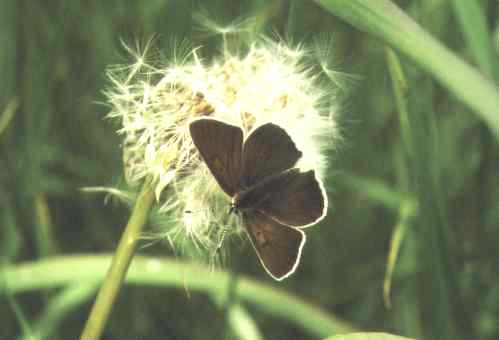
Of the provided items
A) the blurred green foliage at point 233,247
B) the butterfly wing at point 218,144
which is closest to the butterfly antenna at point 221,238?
the butterfly wing at point 218,144

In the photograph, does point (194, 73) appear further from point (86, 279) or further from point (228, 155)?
point (86, 279)

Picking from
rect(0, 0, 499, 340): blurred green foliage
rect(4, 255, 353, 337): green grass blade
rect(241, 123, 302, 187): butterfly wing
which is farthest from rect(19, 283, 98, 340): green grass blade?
rect(241, 123, 302, 187): butterfly wing

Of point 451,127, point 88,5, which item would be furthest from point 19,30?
point 451,127

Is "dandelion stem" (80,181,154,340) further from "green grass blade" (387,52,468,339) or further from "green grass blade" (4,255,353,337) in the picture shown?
"green grass blade" (4,255,353,337)

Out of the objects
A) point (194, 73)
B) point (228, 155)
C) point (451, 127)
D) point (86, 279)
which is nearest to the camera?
point (228, 155)

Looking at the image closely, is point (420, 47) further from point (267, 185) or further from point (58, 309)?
point (58, 309)
